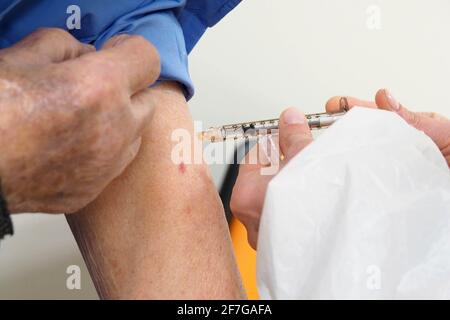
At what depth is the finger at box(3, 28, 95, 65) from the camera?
419mm

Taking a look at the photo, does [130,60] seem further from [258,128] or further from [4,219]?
[258,128]

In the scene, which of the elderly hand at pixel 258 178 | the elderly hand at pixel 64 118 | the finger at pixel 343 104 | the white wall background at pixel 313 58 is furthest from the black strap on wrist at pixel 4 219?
the white wall background at pixel 313 58

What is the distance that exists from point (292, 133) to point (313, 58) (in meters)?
0.68

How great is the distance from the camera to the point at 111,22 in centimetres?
59

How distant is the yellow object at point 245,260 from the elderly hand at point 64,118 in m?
0.42

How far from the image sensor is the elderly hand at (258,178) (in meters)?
0.52

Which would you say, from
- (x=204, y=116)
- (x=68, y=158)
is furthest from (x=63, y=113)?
(x=204, y=116)

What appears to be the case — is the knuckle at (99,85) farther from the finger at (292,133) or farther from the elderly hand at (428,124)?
the elderly hand at (428,124)

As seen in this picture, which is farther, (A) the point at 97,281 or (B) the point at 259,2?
(B) the point at 259,2

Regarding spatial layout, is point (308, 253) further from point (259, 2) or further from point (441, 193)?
point (259, 2)

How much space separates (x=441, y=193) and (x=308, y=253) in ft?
0.54

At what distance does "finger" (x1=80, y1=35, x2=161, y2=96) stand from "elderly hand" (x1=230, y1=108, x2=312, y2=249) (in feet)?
0.52

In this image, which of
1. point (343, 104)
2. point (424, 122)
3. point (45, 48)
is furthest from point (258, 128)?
point (45, 48)

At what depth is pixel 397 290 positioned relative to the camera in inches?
18.1
